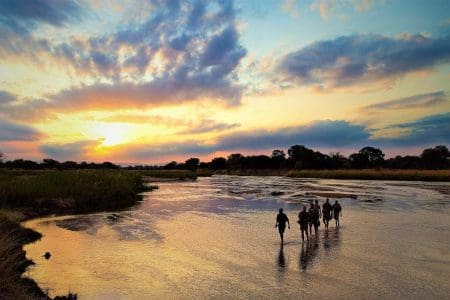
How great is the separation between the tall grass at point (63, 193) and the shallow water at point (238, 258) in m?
5.54

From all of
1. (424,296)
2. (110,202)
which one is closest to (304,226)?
(424,296)

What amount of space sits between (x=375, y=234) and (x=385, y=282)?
10.8 meters

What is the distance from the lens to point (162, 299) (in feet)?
44.4

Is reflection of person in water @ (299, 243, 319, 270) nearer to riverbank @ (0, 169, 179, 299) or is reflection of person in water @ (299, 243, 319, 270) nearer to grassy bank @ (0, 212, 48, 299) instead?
grassy bank @ (0, 212, 48, 299)

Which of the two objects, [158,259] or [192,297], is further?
[158,259]

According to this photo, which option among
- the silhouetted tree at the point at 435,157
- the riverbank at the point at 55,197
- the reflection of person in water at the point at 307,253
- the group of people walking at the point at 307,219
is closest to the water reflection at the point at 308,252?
the reflection of person in water at the point at 307,253

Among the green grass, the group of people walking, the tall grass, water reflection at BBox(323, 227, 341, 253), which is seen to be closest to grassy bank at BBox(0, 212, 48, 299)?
the group of people walking

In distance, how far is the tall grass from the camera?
36.1 meters

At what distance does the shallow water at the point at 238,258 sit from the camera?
1437cm

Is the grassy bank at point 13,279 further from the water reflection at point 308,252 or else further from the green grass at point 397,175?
the green grass at point 397,175

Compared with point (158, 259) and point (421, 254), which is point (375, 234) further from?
point (158, 259)

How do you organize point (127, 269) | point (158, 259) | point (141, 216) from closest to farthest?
point (127, 269) → point (158, 259) → point (141, 216)

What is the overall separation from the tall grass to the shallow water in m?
5.54

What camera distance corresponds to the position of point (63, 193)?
41.8 metres
